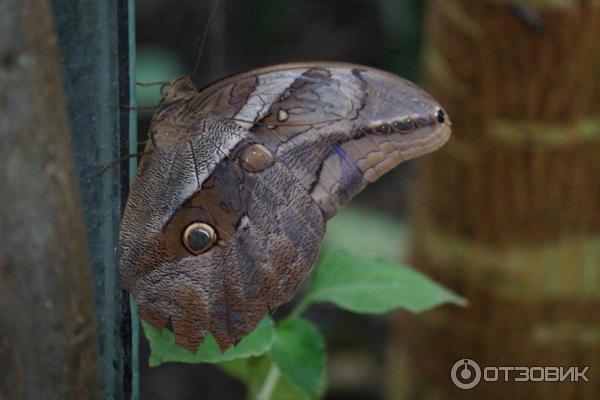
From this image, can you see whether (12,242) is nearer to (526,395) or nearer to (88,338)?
(88,338)

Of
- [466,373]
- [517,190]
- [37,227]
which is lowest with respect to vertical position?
[466,373]

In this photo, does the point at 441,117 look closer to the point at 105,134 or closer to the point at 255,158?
the point at 255,158

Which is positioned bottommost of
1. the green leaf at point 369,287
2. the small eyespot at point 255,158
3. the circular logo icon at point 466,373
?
the circular logo icon at point 466,373

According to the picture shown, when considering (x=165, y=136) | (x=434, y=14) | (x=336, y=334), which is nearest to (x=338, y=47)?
(x=336, y=334)

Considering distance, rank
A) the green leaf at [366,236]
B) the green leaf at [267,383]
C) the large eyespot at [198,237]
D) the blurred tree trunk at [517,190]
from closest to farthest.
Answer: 1. the large eyespot at [198,237]
2. the green leaf at [267,383]
3. the blurred tree trunk at [517,190]
4. the green leaf at [366,236]

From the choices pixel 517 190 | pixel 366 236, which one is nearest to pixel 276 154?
pixel 517 190

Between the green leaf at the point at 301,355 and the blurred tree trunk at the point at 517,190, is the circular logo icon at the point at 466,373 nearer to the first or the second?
the blurred tree trunk at the point at 517,190

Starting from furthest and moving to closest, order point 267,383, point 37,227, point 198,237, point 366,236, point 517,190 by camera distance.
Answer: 1. point 366,236
2. point 517,190
3. point 267,383
4. point 198,237
5. point 37,227

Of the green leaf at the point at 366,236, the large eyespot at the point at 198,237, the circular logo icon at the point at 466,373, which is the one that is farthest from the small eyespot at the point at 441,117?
the green leaf at the point at 366,236
